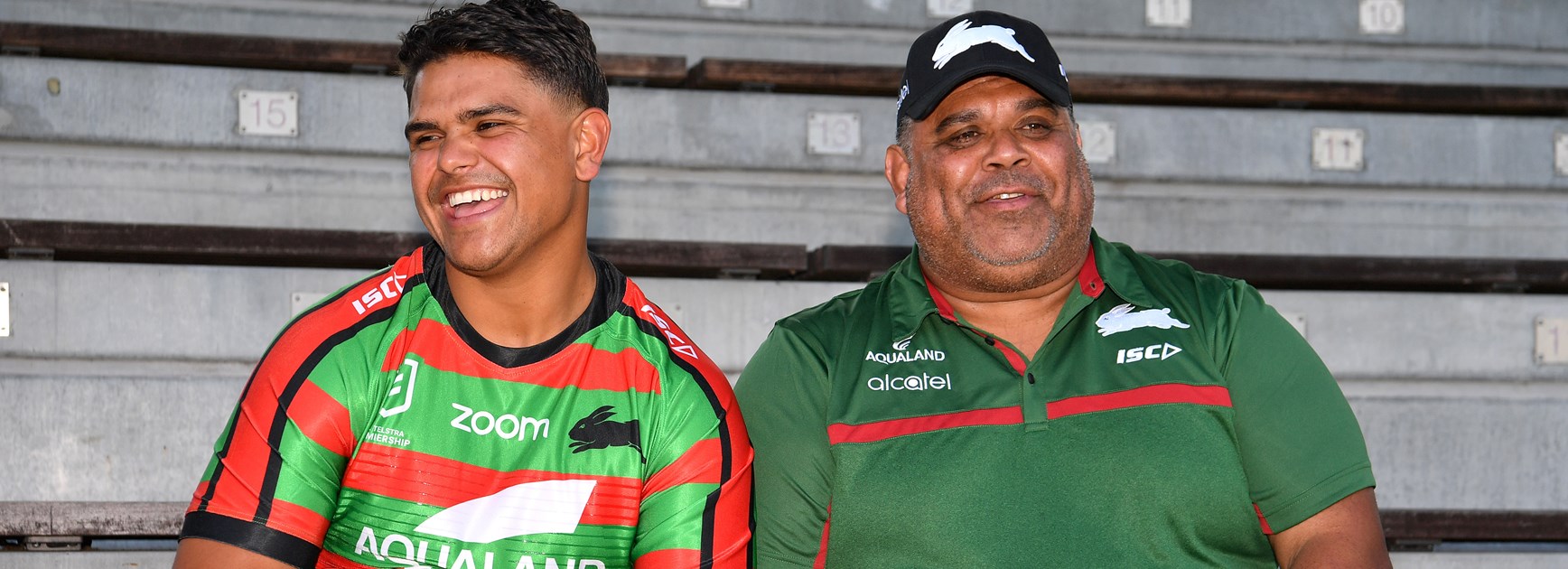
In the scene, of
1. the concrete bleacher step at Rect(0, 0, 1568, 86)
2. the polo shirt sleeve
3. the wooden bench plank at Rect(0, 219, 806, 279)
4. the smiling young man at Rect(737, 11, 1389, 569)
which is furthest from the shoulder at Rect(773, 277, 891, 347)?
the concrete bleacher step at Rect(0, 0, 1568, 86)

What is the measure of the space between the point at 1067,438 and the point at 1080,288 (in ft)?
0.99

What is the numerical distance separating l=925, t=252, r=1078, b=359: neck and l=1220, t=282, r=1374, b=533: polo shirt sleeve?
294 millimetres

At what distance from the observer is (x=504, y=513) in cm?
197

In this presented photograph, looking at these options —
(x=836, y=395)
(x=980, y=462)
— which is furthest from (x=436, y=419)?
(x=980, y=462)

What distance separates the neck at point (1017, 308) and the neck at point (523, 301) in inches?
26.0

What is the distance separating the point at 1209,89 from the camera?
400cm

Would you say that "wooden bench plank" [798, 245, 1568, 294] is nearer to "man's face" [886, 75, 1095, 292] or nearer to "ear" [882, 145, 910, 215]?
"ear" [882, 145, 910, 215]

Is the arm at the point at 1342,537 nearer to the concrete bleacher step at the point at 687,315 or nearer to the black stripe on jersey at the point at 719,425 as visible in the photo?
the black stripe on jersey at the point at 719,425

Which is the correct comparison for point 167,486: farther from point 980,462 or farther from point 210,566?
point 980,462

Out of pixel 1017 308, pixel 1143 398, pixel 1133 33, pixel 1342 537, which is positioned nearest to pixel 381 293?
pixel 1017 308

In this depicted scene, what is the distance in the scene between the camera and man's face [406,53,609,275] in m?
2.04

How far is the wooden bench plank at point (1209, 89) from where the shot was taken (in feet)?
12.6

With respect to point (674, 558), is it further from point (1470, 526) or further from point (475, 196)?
point (1470, 526)

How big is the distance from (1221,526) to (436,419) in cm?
115
